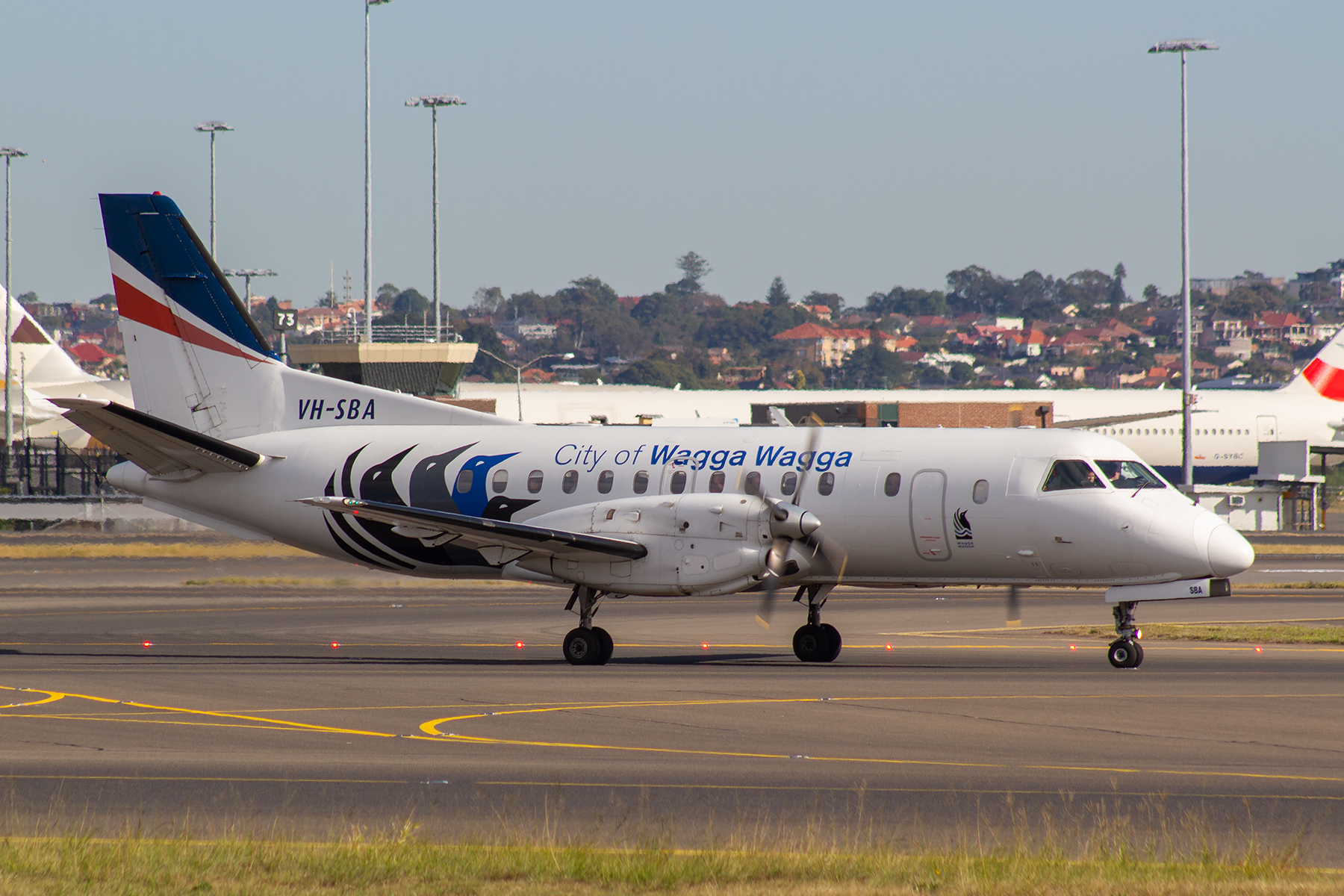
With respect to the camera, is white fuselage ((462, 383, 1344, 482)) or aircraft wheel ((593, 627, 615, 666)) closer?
aircraft wheel ((593, 627, 615, 666))

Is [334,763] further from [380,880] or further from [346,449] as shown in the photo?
[346,449]

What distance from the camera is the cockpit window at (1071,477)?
21.8 m

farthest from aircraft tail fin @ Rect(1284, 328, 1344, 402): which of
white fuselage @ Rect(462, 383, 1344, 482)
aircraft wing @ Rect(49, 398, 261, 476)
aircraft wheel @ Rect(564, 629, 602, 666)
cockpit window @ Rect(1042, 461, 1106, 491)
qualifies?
aircraft wing @ Rect(49, 398, 261, 476)

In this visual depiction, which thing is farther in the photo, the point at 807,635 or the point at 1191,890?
the point at 807,635

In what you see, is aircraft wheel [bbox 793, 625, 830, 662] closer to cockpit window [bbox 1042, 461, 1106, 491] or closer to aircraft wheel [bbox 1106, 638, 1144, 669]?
cockpit window [bbox 1042, 461, 1106, 491]

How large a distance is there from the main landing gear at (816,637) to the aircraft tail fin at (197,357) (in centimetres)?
698

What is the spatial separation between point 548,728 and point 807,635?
828 cm

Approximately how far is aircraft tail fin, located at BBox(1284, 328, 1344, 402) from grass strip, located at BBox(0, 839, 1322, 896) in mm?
79717

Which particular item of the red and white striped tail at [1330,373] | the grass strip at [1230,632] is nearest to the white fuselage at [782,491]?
the grass strip at [1230,632]

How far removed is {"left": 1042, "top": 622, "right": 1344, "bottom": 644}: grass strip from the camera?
26.3 m

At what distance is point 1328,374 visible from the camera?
8306 centimetres

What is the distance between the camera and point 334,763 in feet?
45.8

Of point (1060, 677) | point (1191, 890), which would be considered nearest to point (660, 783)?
point (1191, 890)

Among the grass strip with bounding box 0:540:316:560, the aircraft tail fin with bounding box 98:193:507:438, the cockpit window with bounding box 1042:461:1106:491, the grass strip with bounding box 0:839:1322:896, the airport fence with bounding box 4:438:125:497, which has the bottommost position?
the grass strip with bounding box 0:540:316:560
